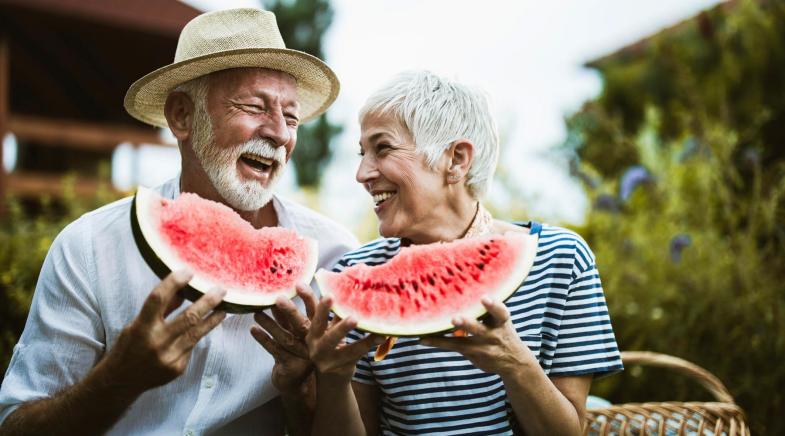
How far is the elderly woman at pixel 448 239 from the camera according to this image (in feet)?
8.35

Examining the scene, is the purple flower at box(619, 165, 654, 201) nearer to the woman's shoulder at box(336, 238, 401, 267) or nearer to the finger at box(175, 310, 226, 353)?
the woman's shoulder at box(336, 238, 401, 267)

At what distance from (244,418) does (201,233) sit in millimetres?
925

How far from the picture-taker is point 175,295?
2311mm

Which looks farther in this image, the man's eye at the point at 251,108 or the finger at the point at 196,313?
the man's eye at the point at 251,108

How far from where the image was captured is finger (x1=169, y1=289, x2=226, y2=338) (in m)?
1.91

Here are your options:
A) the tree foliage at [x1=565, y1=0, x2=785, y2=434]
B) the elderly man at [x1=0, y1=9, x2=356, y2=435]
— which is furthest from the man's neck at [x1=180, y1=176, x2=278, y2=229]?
the tree foliage at [x1=565, y1=0, x2=785, y2=434]

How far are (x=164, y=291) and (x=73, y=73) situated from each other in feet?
41.2

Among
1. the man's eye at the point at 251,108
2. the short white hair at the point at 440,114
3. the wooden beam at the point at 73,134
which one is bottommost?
the wooden beam at the point at 73,134

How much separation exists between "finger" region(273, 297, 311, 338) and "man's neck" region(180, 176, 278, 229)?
95cm

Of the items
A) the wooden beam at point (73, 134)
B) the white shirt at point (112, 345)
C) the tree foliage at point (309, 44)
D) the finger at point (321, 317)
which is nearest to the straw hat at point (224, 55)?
the white shirt at point (112, 345)

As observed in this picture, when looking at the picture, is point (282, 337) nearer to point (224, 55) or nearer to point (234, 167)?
point (234, 167)

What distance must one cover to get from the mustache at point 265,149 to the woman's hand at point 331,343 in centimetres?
105

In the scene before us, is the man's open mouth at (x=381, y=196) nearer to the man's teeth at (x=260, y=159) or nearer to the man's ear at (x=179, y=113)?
the man's teeth at (x=260, y=159)

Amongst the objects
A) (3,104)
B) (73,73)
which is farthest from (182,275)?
(73,73)
